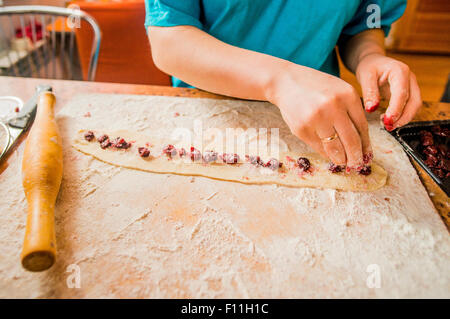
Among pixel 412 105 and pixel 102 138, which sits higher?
pixel 412 105

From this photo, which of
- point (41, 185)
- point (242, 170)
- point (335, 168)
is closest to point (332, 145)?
point (335, 168)

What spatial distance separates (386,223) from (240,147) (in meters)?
0.42

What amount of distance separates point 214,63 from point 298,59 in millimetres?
385

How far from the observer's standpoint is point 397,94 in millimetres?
799

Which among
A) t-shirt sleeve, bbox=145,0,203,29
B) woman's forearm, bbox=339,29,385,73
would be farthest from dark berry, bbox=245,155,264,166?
woman's forearm, bbox=339,29,385,73

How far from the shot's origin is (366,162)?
81 centimetres

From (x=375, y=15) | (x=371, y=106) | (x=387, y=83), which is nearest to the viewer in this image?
(x=371, y=106)

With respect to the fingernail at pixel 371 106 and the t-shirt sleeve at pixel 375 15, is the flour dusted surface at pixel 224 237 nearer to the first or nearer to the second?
the fingernail at pixel 371 106

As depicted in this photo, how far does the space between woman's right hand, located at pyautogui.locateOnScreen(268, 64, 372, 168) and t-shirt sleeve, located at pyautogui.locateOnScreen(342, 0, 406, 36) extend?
51 centimetres

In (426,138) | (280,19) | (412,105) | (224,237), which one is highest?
(280,19)

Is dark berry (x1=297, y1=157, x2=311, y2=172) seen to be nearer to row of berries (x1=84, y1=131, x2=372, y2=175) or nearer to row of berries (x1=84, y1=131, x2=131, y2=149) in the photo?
row of berries (x1=84, y1=131, x2=372, y2=175)

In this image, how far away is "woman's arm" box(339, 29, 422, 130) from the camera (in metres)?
0.80

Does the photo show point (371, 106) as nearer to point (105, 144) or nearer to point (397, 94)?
point (397, 94)
